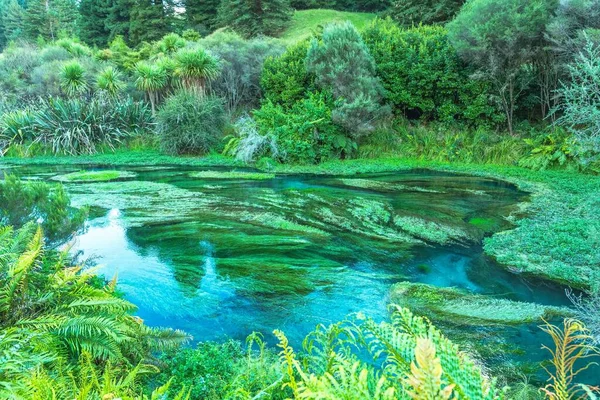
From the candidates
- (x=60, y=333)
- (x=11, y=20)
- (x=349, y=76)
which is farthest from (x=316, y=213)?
(x=11, y=20)

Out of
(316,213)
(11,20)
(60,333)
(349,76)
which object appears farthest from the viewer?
(11,20)

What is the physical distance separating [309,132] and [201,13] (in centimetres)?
2005

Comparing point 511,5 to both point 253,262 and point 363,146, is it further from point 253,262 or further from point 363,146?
point 253,262

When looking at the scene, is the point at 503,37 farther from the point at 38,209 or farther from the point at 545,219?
the point at 38,209

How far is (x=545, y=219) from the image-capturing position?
23.6ft

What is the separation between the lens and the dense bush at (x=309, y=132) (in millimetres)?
12734

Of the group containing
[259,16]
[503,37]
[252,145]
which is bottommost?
[252,145]

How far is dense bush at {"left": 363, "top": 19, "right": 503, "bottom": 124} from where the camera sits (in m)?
12.9

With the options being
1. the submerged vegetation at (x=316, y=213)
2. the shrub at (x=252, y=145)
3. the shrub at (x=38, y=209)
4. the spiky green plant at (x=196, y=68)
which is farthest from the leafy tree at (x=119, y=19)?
the shrub at (x=38, y=209)

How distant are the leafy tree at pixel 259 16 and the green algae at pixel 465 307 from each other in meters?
20.0

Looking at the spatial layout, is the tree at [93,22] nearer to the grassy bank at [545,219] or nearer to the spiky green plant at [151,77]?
the spiky green plant at [151,77]

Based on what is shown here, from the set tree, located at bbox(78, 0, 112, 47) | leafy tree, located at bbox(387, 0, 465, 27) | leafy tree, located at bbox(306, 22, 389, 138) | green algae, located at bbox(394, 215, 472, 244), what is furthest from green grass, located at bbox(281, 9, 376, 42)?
green algae, located at bbox(394, 215, 472, 244)

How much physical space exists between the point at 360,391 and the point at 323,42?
42.4ft

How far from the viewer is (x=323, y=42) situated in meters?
13.1
